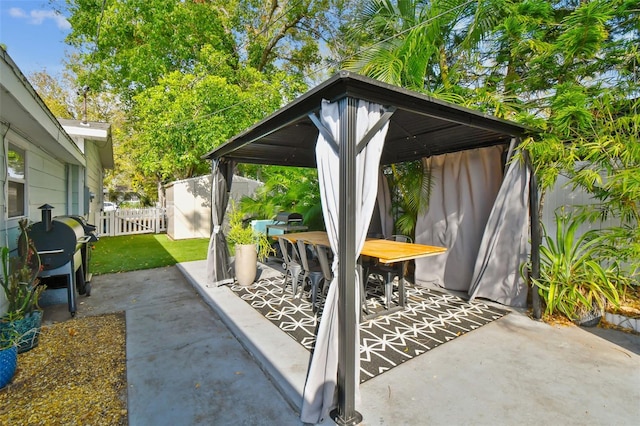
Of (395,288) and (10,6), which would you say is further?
(395,288)

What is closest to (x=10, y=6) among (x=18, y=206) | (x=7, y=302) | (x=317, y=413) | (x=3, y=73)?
(x=18, y=206)

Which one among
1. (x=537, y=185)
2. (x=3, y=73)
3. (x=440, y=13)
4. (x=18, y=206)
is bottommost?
(x=18, y=206)

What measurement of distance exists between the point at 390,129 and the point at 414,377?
10.3 feet

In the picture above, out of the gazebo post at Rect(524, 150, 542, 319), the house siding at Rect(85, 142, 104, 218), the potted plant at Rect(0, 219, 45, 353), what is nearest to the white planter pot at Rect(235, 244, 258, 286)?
the potted plant at Rect(0, 219, 45, 353)

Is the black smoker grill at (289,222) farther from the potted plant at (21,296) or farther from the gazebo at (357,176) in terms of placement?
the potted plant at (21,296)

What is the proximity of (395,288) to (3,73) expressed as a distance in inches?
204

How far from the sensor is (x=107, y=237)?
1090cm

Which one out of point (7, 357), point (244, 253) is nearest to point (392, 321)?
point (244, 253)

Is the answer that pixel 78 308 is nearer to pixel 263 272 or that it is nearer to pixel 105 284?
pixel 105 284

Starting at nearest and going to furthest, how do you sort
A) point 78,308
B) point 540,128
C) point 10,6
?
1. point 540,128
2. point 78,308
3. point 10,6

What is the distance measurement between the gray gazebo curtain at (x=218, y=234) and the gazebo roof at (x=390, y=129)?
31 cm

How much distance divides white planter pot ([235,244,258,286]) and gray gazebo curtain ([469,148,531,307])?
3.54 m

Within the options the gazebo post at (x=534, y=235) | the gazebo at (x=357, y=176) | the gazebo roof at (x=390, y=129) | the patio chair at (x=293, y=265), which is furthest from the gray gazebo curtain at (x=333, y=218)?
the gazebo post at (x=534, y=235)

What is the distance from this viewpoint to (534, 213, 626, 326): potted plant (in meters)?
3.62
